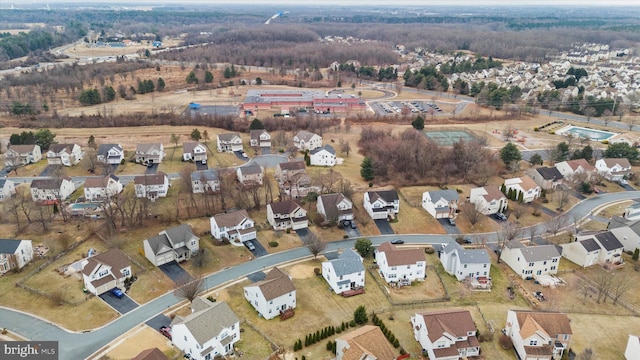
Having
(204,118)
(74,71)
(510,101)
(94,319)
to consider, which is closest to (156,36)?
(74,71)

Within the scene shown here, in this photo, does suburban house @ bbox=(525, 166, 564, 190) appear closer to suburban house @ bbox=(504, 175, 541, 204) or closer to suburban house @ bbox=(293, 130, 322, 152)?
suburban house @ bbox=(504, 175, 541, 204)

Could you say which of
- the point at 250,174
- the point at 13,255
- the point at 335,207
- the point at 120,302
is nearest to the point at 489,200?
the point at 335,207

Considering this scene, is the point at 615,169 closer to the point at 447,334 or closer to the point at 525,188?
the point at 525,188

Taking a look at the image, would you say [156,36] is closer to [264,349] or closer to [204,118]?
[204,118]

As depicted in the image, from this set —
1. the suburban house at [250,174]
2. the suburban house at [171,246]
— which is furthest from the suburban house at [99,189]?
the suburban house at [250,174]

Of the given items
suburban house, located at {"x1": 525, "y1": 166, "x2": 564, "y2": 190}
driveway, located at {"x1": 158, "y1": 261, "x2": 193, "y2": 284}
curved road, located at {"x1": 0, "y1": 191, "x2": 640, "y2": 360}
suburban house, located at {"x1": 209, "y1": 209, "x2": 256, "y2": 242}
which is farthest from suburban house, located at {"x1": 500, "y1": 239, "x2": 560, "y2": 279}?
driveway, located at {"x1": 158, "y1": 261, "x2": 193, "y2": 284}

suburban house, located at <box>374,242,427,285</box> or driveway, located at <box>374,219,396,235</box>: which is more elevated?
suburban house, located at <box>374,242,427,285</box>
